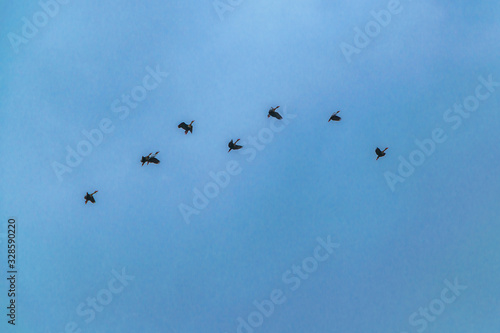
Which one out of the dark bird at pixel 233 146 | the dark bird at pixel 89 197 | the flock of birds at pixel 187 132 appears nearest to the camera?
the dark bird at pixel 89 197

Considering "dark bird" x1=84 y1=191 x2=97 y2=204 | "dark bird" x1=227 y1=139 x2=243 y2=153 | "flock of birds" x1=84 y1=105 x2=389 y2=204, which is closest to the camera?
"dark bird" x1=84 y1=191 x2=97 y2=204

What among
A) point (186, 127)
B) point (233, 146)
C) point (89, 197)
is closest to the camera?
point (89, 197)

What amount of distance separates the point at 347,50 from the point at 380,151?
5802 millimetres

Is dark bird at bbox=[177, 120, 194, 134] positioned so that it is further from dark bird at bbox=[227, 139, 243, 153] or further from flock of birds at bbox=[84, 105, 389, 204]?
dark bird at bbox=[227, 139, 243, 153]

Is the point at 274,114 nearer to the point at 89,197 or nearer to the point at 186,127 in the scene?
the point at 186,127

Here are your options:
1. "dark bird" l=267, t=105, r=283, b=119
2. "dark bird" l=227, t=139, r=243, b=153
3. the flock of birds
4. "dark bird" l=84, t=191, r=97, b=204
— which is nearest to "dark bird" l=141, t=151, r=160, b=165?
the flock of birds

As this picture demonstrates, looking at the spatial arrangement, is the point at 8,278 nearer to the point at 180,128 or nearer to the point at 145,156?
the point at 145,156

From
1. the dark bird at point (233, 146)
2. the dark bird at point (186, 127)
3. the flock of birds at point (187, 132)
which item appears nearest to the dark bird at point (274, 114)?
the flock of birds at point (187, 132)

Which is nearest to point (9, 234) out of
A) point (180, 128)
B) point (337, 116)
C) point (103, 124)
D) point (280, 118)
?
point (103, 124)

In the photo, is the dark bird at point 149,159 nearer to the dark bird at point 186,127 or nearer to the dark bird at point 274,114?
the dark bird at point 186,127

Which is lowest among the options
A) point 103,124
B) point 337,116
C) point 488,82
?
point 488,82

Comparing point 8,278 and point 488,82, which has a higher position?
point 8,278

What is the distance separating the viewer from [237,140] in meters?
14.9

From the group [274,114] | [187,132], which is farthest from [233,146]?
[274,114]
